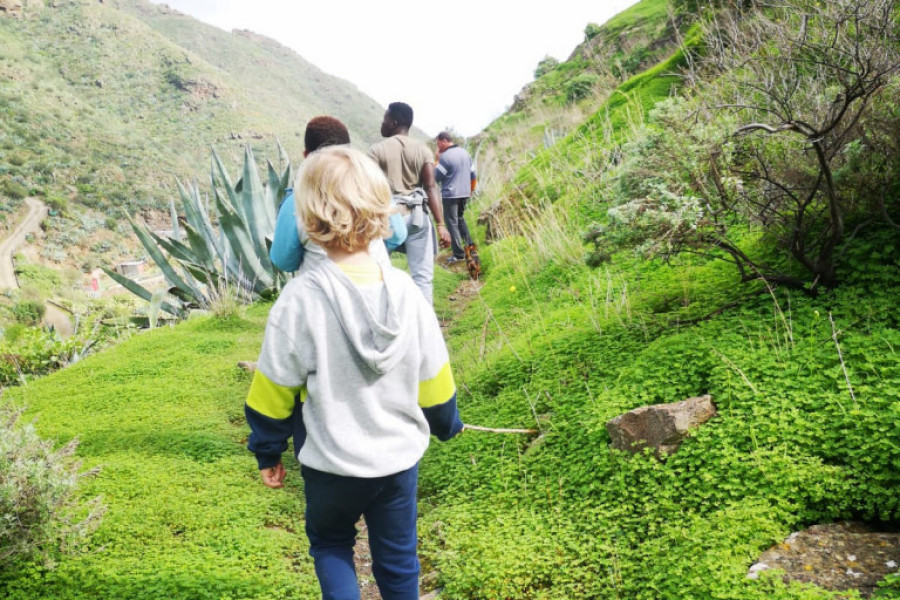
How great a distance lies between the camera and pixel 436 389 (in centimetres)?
223

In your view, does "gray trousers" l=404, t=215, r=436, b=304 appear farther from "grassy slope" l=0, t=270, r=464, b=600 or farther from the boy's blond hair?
the boy's blond hair

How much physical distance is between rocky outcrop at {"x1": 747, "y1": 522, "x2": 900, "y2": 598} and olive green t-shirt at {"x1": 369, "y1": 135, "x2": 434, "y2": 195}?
419 centimetres

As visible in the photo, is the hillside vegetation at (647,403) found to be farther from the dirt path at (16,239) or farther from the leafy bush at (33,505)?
the dirt path at (16,239)

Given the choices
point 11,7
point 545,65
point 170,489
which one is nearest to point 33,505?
point 170,489

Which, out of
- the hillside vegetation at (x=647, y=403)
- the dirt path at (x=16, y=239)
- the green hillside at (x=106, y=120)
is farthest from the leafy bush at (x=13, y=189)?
the hillside vegetation at (x=647, y=403)

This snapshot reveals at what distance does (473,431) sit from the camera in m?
4.14

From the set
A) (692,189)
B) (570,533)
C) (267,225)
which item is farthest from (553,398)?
(267,225)

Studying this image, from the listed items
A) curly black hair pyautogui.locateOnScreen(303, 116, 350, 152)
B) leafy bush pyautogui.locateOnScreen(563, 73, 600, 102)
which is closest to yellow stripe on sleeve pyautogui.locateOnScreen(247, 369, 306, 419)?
curly black hair pyautogui.locateOnScreen(303, 116, 350, 152)

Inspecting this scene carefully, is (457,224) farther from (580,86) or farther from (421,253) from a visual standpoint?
(580,86)

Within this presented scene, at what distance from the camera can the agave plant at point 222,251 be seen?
27.9 feet

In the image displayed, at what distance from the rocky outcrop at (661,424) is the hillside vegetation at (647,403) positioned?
0.06 m

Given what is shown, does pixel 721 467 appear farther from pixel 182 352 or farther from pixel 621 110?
pixel 621 110

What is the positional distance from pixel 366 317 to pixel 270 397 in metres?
0.44

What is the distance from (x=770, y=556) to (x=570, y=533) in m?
0.87
